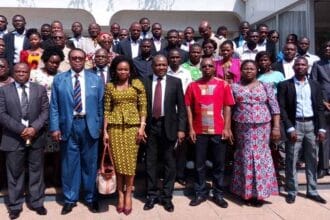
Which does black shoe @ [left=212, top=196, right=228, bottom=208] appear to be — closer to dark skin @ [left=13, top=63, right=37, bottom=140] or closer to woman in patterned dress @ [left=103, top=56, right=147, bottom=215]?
woman in patterned dress @ [left=103, top=56, right=147, bottom=215]

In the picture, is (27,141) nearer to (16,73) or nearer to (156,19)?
A: (16,73)

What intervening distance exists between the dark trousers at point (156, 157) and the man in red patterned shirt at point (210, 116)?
32 centimetres

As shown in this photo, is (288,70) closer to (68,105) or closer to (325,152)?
(325,152)

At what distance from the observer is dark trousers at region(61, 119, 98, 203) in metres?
4.72

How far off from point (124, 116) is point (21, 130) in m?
1.15

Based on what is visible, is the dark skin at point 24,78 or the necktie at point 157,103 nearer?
the dark skin at point 24,78

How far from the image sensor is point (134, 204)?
5.12 meters

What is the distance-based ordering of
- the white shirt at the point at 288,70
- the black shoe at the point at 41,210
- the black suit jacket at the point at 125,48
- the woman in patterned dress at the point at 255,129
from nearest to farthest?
1. the black shoe at the point at 41,210
2. the woman in patterned dress at the point at 255,129
3. the white shirt at the point at 288,70
4. the black suit jacket at the point at 125,48

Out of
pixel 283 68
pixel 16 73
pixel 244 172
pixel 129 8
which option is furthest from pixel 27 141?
pixel 129 8

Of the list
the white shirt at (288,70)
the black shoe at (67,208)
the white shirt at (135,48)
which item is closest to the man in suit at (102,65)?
the white shirt at (135,48)

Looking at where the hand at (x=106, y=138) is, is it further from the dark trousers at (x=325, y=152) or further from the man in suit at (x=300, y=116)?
the dark trousers at (x=325, y=152)

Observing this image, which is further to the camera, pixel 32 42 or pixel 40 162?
pixel 32 42

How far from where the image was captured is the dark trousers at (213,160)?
4.95 m

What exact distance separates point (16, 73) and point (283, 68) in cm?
371
